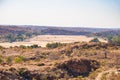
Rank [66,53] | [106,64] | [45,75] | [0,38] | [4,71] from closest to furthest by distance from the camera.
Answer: [4,71], [45,75], [106,64], [66,53], [0,38]

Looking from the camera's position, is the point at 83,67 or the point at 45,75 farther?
the point at 83,67

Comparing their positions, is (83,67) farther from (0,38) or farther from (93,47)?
(0,38)

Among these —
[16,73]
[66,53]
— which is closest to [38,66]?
[16,73]

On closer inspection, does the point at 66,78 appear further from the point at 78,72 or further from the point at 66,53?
the point at 66,53

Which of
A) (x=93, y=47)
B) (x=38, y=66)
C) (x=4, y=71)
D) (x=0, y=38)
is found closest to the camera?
(x=4, y=71)

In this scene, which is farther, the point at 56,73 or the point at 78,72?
the point at 78,72

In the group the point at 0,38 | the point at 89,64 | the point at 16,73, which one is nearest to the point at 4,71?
the point at 16,73
